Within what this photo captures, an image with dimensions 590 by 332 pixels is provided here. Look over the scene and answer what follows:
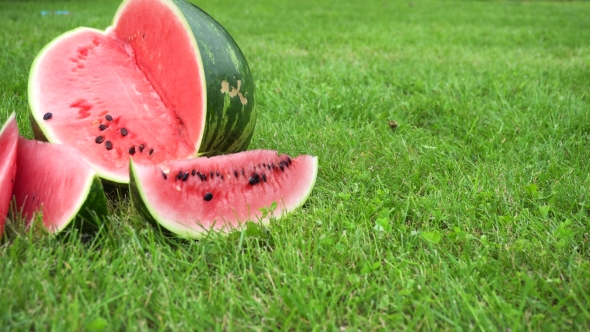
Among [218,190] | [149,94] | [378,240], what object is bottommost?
[378,240]

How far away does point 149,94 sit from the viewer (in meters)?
2.37

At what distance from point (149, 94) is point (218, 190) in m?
0.68

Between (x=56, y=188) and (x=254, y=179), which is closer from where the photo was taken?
(x=56, y=188)

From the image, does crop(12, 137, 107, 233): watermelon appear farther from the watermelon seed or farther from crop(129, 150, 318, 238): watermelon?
the watermelon seed

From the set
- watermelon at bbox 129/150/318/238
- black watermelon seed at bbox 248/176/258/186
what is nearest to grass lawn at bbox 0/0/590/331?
watermelon at bbox 129/150/318/238

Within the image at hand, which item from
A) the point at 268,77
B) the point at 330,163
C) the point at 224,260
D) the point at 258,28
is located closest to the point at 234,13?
the point at 258,28

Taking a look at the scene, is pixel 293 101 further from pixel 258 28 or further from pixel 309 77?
pixel 258 28

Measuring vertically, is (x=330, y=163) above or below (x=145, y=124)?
below

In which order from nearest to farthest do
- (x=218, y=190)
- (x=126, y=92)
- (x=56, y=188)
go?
(x=56, y=188) < (x=218, y=190) < (x=126, y=92)

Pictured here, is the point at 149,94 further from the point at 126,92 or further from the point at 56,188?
the point at 56,188

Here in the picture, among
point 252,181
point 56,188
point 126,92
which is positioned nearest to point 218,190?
point 252,181

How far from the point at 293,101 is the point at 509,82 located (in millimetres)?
1917

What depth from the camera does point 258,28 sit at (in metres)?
7.59

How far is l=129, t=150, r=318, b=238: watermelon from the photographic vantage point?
1.82 meters
